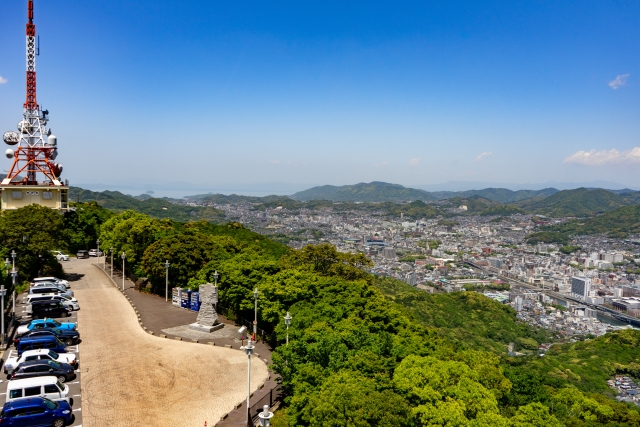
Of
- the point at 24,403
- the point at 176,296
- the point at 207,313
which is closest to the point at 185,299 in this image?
the point at 176,296

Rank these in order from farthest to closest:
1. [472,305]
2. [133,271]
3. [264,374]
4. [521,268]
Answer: [521,268], [472,305], [133,271], [264,374]

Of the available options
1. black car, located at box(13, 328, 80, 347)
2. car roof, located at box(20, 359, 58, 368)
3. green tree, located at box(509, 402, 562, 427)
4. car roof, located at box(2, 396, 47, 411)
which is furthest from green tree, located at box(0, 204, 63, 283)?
green tree, located at box(509, 402, 562, 427)

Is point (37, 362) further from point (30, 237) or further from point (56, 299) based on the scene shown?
point (30, 237)

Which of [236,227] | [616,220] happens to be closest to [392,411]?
[236,227]

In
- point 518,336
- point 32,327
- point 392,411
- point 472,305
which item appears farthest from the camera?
point 472,305

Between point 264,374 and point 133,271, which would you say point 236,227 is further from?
point 264,374

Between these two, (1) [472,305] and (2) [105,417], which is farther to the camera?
(1) [472,305]

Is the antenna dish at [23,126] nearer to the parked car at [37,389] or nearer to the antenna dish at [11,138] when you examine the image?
the antenna dish at [11,138]
